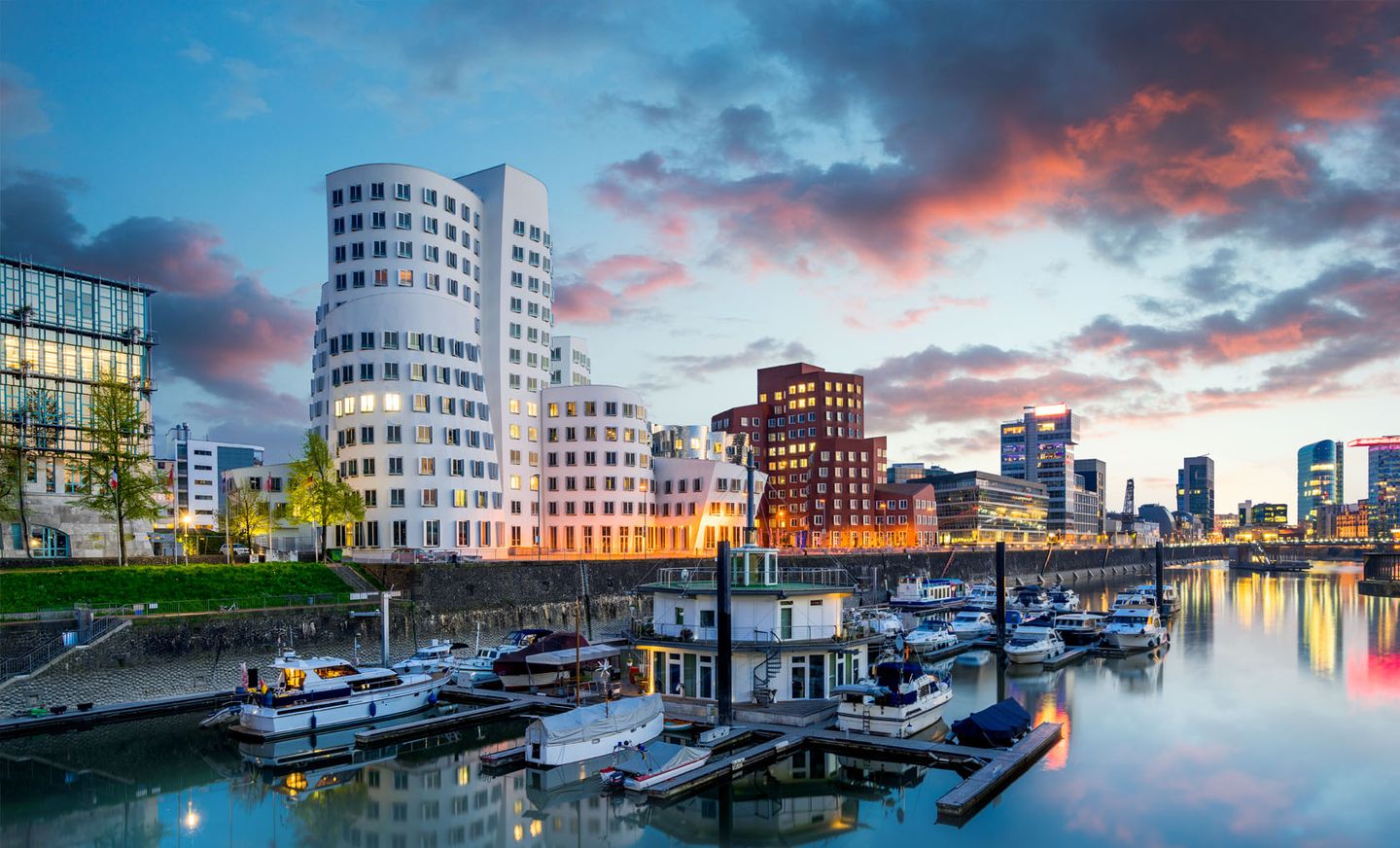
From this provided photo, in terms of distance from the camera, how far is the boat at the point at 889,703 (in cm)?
4247

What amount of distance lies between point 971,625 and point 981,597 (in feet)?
111

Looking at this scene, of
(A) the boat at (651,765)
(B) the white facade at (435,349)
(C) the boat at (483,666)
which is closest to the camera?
(A) the boat at (651,765)

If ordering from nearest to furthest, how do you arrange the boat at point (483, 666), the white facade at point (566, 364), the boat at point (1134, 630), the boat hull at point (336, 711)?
the boat hull at point (336, 711), the boat at point (483, 666), the boat at point (1134, 630), the white facade at point (566, 364)

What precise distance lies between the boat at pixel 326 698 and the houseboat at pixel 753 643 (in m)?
14.1

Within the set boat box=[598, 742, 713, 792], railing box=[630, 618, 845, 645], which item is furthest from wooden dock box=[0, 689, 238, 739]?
boat box=[598, 742, 713, 792]

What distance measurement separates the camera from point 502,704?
5272 centimetres

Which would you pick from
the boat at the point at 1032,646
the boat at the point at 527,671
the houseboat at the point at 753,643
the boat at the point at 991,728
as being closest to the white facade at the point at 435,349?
the boat at the point at 527,671

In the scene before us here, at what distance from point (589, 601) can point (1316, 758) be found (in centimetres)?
6569

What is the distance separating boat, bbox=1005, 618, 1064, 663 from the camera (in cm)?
7256

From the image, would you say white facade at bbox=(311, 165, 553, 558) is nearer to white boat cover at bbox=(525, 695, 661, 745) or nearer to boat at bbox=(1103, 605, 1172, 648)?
white boat cover at bbox=(525, 695, 661, 745)

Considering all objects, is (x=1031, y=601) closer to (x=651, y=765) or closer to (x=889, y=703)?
(x=889, y=703)

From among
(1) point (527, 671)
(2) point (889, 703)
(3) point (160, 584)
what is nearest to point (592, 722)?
(2) point (889, 703)

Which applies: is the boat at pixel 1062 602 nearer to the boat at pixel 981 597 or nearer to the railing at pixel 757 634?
the boat at pixel 981 597

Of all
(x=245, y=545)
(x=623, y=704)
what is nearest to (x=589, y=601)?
(x=245, y=545)
